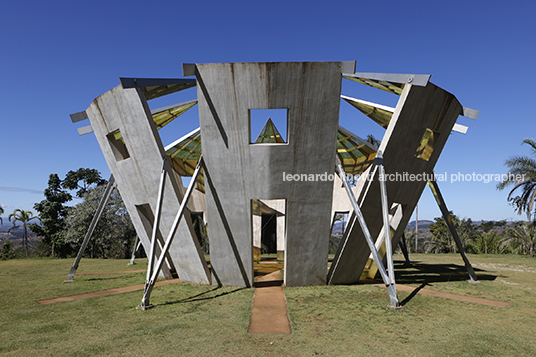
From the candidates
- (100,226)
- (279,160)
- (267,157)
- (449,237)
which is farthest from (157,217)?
(449,237)

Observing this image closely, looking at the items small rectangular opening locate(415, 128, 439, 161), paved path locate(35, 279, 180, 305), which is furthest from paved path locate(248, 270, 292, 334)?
small rectangular opening locate(415, 128, 439, 161)

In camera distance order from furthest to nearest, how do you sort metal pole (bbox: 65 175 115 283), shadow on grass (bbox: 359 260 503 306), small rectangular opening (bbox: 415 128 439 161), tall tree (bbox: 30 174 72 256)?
tall tree (bbox: 30 174 72 256) → metal pole (bbox: 65 175 115 283) → shadow on grass (bbox: 359 260 503 306) → small rectangular opening (bbox: 415 128 439 161)

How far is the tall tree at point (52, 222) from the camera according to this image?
116 feet

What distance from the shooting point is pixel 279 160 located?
10.9m

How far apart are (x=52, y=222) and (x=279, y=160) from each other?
35.6 meters

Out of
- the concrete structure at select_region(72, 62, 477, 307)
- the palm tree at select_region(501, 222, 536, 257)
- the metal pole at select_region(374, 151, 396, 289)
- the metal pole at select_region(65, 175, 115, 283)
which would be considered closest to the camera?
the metal pole at select_region(374, 151, 396, 289)

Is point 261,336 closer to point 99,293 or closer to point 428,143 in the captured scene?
point 99,293

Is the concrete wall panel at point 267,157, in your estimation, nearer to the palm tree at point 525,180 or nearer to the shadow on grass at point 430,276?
the shadow on grass at point 430,276

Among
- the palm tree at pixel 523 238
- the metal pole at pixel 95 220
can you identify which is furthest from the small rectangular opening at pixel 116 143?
the palm tree at pixel 523 238

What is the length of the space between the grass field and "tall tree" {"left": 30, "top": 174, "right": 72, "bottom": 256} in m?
27.3

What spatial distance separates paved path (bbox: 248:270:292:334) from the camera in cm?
755

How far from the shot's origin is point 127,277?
14.5 metres

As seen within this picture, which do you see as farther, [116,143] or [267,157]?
[116,143]

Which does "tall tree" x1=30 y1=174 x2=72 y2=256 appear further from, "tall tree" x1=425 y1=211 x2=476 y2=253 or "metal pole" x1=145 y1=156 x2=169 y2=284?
"tall tree" x1=425 y1=211 x2=476 y2=253
